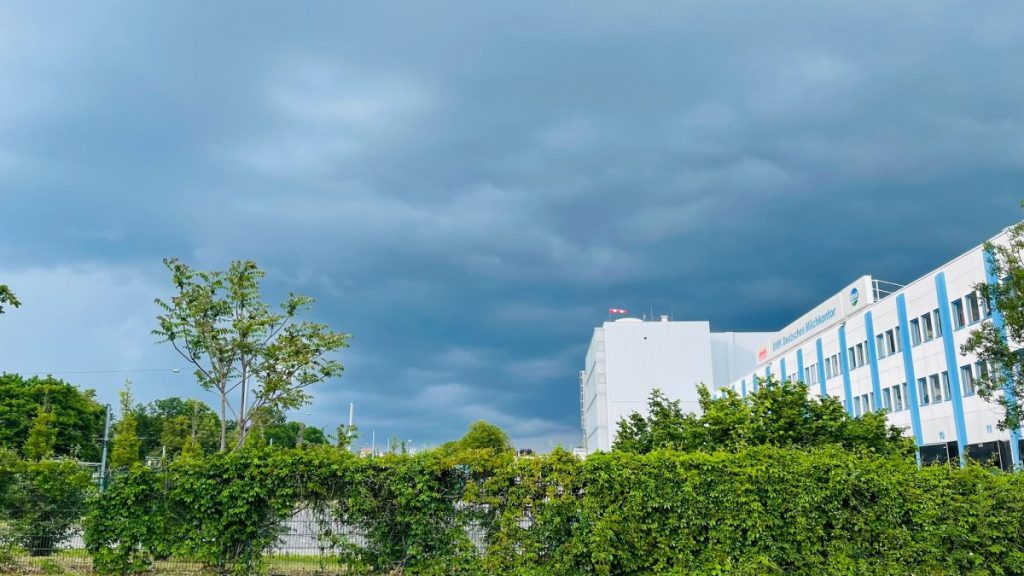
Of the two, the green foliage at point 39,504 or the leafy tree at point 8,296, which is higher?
the leafy tree at point 8,296

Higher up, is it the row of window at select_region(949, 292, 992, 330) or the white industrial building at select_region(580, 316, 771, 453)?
the white industrial building at select_region(580, 316, 771, 453)

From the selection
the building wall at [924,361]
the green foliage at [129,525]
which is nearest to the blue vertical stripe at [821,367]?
the building wall at [924,361]

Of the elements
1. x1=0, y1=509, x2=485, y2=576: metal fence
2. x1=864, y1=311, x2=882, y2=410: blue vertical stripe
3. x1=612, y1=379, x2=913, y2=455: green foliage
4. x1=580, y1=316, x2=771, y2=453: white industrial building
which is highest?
x1=580, y1=316, x2=771, y2=453: white industrial building

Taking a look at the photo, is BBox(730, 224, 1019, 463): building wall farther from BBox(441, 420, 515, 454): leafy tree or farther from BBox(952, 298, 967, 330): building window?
BBox(441, 420, 515, 454): leafy tree

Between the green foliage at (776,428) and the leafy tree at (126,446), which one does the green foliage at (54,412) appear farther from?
the green foliage at (776,428)

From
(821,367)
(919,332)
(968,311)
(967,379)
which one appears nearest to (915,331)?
(919,332)

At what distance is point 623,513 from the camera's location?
1189cm

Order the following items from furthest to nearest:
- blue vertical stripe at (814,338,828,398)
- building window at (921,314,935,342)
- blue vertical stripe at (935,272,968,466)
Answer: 1. blue vertical stripe at (814,338,828,398)
2. building window at (921,314,935,342)
3. blue vertical stripe at (935,272,968,466)

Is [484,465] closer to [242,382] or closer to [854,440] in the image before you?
[854,440]

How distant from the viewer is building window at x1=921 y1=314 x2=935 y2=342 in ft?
119

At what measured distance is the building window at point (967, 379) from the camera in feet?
109

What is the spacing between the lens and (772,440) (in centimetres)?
1445

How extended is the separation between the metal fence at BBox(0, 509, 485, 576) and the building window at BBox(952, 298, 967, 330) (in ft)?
96.8

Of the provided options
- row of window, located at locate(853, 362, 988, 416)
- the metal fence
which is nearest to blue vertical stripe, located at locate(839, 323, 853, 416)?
row of window, located at locate(853, 362, 988, 416)
